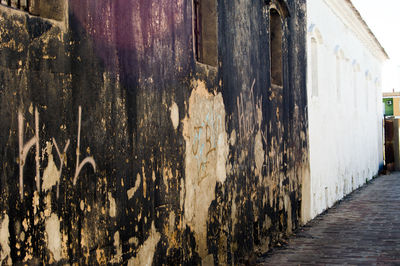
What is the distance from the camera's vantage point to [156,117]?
536 cm

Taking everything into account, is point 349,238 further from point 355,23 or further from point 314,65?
point 355,23

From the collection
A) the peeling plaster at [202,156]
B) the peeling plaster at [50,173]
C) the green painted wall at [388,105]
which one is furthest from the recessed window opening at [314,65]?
the green painted wall at [388,105]

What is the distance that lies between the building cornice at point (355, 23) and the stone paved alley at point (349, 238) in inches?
204

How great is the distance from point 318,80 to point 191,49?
7.94 meters

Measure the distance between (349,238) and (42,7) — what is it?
24.6 feet

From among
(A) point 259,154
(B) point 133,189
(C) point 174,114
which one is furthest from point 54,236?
(A) point 259,154

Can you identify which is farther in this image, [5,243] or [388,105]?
[388,105]

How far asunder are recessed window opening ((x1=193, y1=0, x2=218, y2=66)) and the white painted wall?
598cm

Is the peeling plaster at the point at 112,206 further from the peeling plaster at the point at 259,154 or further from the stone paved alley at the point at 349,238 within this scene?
the peeling plaster at the point at 259,154

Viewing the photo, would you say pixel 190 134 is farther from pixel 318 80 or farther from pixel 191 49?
pixel 318 80

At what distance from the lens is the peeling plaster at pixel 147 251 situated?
4.94 meters

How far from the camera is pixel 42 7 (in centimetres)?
385

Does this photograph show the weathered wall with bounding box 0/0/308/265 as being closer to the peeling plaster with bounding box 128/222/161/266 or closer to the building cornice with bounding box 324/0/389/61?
the peeling plaster with bounding box 128/222/161/266

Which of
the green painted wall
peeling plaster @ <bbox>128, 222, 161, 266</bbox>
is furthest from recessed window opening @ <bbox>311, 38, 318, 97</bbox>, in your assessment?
the green painted wall
